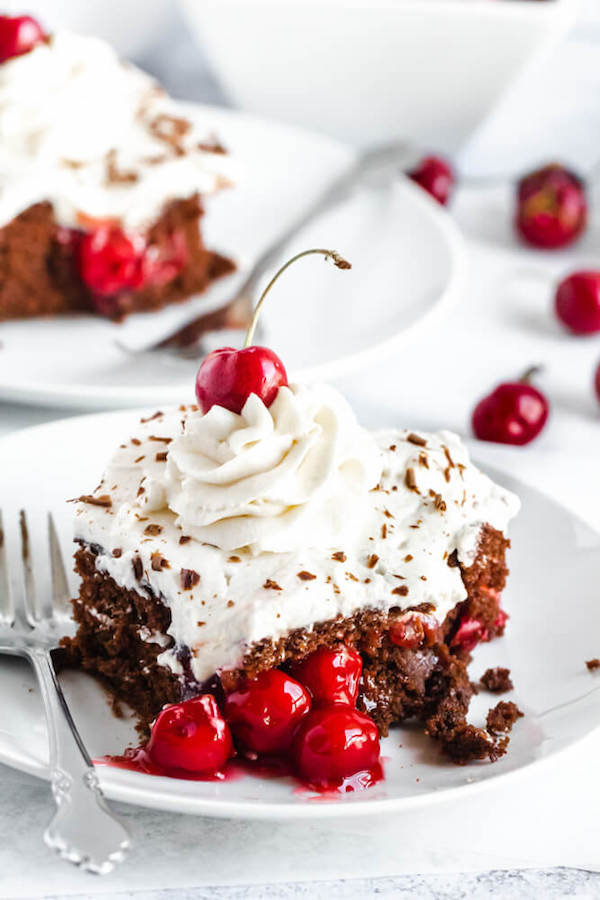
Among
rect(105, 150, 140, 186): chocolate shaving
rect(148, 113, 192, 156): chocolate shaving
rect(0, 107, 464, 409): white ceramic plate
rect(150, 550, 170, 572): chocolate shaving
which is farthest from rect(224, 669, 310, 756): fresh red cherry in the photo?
rect(148, 113, 192, 156): chocolate shaving

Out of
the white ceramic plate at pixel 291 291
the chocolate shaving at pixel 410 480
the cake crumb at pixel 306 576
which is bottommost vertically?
the white ceramic plate at pixel 291 291

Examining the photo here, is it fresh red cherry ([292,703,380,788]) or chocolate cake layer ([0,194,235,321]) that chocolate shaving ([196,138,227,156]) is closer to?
chocolate cake layer ([0,194,235,321])

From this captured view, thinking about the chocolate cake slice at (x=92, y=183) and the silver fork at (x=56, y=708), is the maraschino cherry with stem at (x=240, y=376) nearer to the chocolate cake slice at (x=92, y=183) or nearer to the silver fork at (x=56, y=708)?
the silver fork at (x=56, y=708)

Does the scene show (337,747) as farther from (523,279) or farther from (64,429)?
(523,279)

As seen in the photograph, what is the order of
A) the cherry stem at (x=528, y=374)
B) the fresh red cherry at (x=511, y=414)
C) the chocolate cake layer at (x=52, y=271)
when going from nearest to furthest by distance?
the fresh red cherry at (x=511, y=414), the cherry stem at (x=528, y=374), the chocolate cake layer at (x=52, y=271)

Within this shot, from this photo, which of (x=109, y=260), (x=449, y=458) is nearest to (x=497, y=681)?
(x=449, y=458)

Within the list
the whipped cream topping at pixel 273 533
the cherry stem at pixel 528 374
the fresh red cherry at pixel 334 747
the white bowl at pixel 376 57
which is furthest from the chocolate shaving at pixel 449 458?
the white bowl at pixel 376 57

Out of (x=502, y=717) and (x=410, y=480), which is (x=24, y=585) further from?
(x=502, y=717)
